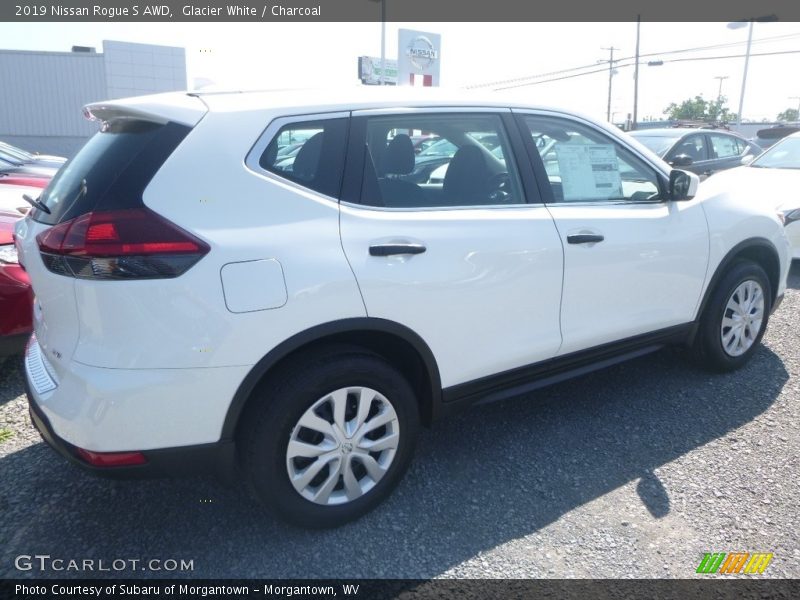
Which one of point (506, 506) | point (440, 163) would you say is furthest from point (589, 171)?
point (506, 506)

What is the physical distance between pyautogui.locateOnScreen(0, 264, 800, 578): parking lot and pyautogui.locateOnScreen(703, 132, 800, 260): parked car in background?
2.90 metres

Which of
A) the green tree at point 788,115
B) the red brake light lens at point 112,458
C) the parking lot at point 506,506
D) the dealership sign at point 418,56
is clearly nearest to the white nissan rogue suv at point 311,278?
the red brake light lens at point 112,458

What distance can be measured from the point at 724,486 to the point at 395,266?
1.91m

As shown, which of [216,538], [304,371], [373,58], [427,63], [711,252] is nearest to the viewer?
[304,371]

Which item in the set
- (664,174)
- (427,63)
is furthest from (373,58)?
(664,174)

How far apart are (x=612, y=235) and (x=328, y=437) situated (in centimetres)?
179

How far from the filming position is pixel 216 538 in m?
2.69

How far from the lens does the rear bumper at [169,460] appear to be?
2.30 m

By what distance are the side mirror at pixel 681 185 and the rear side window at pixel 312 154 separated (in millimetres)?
2039

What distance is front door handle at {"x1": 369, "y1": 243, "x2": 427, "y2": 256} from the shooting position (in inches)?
100

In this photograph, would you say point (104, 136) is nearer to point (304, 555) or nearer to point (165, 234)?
point (165, 234)

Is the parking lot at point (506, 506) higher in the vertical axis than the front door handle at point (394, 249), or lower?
lower

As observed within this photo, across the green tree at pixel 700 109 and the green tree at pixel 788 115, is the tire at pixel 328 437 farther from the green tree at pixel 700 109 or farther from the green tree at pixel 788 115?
the green tree at pixel 788 115

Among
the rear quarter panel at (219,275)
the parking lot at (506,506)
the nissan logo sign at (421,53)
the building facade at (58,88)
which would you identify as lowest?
the parking lot at (506,506)
